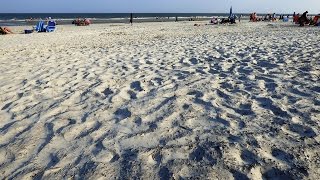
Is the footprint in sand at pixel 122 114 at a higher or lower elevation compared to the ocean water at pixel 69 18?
lower

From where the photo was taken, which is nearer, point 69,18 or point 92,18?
point 92,18

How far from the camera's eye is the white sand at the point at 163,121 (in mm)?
2838

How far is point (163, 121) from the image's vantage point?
3.80 meters

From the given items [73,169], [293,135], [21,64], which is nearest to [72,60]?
[21,64]

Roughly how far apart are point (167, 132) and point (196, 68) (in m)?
3.20

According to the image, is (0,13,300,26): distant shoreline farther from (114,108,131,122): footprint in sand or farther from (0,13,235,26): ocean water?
(114,108,131,122): footprint in sand

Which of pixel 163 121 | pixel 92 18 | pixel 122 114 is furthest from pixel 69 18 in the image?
pixel 163 121

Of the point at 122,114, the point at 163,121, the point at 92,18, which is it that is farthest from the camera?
the point at 92,18

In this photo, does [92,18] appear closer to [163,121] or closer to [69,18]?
[69,18]

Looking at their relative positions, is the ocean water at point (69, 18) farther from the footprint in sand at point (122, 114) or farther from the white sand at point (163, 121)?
the footprint in sand at point (122, 114)

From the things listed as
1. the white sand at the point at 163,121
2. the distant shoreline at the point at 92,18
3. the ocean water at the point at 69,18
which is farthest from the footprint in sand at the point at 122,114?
the ocean water at the point at 69,18

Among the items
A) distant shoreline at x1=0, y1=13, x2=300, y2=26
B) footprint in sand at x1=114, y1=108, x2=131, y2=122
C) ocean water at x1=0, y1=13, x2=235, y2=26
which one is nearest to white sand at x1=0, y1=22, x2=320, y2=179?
footprint in sand at x1=114, y1=108, x2=131, y2=122

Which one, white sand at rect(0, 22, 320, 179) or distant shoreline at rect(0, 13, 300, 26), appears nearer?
white sand at rect(0, 22, 320, 179)

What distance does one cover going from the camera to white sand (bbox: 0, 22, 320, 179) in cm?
284
